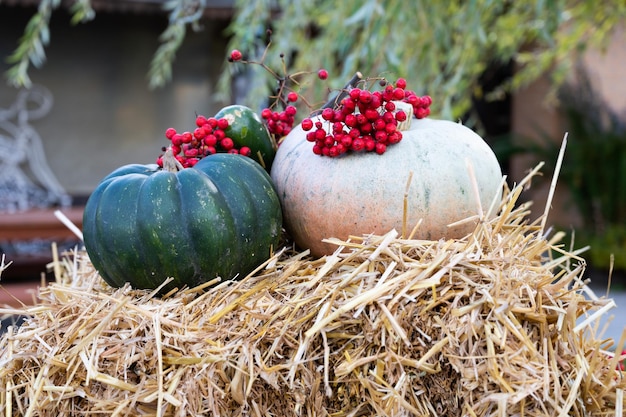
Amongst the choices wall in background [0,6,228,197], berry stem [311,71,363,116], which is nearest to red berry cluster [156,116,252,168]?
berry stem [311,71,363,116]

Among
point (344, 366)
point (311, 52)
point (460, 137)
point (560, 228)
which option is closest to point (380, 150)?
point (460, 137)

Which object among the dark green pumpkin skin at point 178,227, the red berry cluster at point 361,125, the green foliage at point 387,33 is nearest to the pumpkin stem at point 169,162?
the dark green pumpkin skin at point 178,227

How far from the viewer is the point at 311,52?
390cm

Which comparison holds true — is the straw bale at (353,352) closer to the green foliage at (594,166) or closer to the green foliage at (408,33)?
the green foliage at (408,33)

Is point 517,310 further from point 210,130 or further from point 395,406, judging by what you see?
point 210,130

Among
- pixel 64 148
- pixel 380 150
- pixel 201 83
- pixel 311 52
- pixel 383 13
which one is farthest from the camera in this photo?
pixel 201 83

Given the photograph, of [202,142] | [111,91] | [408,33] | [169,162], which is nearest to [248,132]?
[202,142]

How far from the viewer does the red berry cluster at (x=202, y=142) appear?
1724 mm

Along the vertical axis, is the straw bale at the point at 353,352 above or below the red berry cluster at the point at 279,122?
below

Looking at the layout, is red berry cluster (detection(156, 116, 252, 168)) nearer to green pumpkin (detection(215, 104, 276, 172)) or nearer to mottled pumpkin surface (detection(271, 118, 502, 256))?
green pumpkin (detection(215, 104, 276, 172))

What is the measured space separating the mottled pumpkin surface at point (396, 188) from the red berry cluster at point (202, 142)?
23 centimetres

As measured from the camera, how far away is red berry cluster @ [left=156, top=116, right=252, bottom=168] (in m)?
1.72

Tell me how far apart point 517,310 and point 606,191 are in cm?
605

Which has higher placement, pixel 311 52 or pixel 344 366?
pixel 311 52
